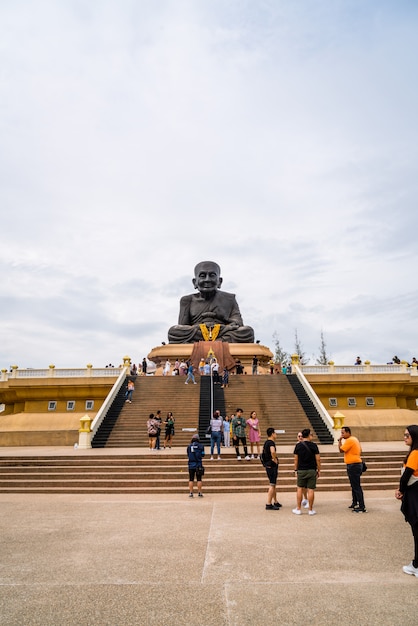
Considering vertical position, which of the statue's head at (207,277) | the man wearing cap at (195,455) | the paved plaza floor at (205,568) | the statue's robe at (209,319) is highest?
the statue's head at (207,277)

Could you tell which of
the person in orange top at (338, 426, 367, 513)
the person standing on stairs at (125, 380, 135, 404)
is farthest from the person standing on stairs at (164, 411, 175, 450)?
the person in orange top at (338, 426, 367, 513)

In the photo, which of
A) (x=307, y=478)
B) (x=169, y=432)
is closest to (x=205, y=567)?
(x=307, y=478)

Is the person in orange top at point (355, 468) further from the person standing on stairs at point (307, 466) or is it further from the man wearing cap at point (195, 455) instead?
the man wearing cap at point (195, 455)

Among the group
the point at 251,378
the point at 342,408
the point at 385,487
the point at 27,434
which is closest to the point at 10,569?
the point at 385,487

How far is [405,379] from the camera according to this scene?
1953cm

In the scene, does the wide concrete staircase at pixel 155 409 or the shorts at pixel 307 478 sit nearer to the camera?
the shorts at pixel 307 478

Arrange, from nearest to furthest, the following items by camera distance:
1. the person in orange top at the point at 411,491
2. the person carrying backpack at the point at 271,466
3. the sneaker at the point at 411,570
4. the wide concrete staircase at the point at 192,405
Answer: the sneaker at the point at 411,570 → the person in orange top at the point at 411,491 → the person carrying backpack at the point at 271,466 → the wide concrete staircase at the point at 192,405

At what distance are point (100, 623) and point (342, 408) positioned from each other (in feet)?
59.1

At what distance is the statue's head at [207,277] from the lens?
31.1 meters

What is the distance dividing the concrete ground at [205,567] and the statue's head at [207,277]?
2429 cm

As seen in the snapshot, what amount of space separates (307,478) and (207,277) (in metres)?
25.1

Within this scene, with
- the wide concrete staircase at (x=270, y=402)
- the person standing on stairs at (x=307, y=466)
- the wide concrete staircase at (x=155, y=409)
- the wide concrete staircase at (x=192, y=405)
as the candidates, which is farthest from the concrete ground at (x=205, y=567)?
the wide concrete staircase at (x=270, y=402)

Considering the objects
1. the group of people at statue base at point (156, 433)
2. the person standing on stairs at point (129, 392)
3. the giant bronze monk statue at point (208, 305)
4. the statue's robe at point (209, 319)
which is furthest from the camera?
the giant bronze monk statue at point (208, 305)

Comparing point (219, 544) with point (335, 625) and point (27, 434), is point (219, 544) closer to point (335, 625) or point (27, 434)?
point (335, 625)
